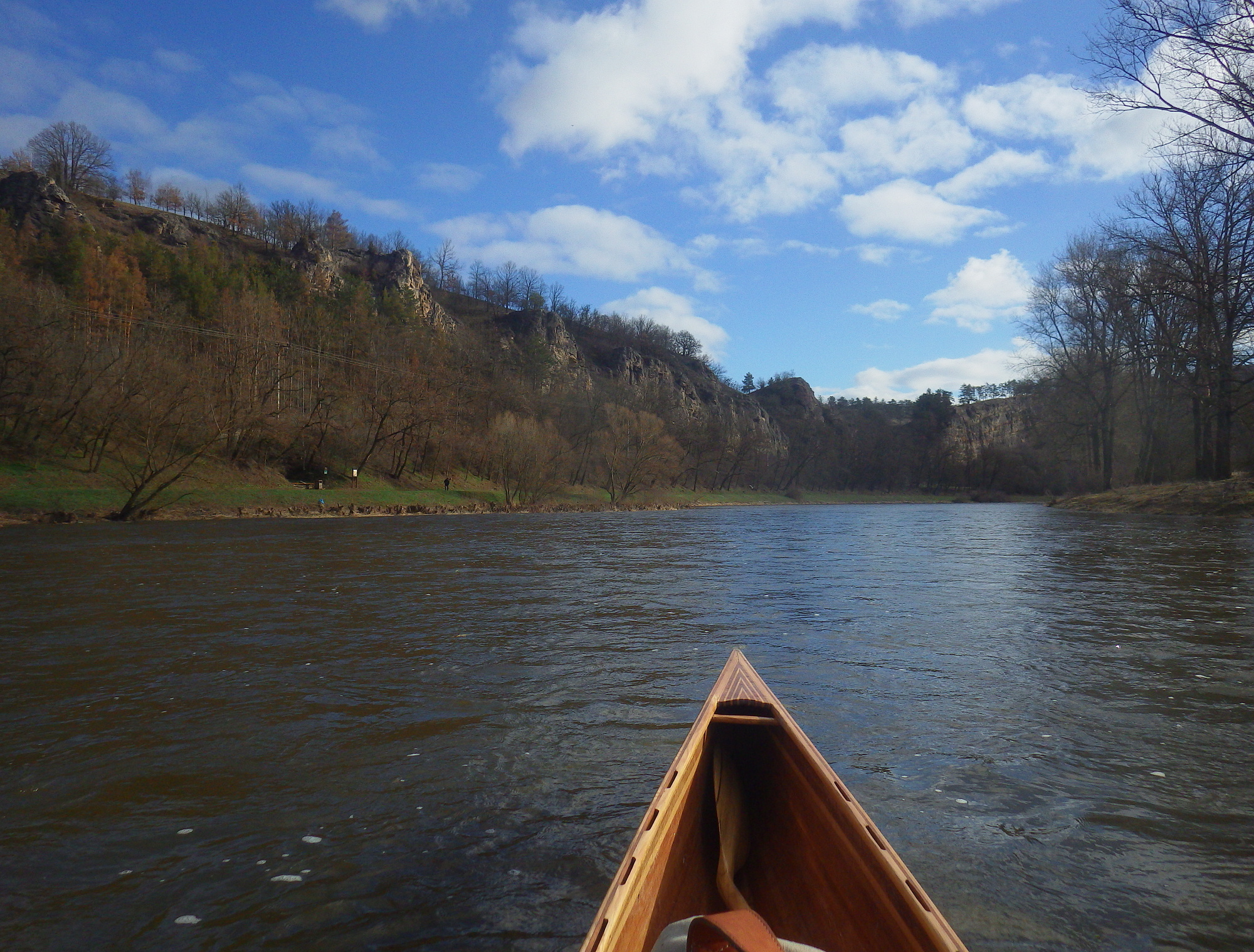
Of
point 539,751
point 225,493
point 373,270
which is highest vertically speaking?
point 373,270

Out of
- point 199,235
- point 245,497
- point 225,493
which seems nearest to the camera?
point 225,493

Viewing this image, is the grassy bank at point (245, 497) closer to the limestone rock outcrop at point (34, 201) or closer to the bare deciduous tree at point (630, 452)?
the bare deciduous tree at point (630, 452)

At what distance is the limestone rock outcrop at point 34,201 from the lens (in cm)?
6272

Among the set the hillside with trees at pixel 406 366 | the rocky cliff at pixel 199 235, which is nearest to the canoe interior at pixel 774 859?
the hillside with trees at pixel 406 366

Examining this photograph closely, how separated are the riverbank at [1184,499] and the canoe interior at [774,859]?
2589cm

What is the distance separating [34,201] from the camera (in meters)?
63.9

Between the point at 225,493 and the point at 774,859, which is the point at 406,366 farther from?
the point at 774,859

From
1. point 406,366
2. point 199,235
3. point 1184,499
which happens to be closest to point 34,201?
point 199,235

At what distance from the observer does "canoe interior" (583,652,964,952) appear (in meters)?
1.61

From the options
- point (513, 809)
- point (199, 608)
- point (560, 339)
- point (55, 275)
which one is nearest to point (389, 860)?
point (513, 809)

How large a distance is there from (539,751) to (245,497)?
98.0 feet

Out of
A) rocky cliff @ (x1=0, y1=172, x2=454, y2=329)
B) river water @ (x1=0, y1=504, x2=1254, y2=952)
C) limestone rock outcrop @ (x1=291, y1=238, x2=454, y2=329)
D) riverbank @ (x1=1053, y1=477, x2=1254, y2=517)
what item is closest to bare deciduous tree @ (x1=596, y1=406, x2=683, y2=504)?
riverbank @ (x1=1053, y1=477, x2=1254, y2=517)

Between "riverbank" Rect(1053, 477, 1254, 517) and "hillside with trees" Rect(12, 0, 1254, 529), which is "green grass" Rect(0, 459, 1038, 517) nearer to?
"hillside with trees" Rect(12, 0, 1254, 529)

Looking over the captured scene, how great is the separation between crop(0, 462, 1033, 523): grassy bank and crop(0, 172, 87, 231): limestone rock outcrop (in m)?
49.0
